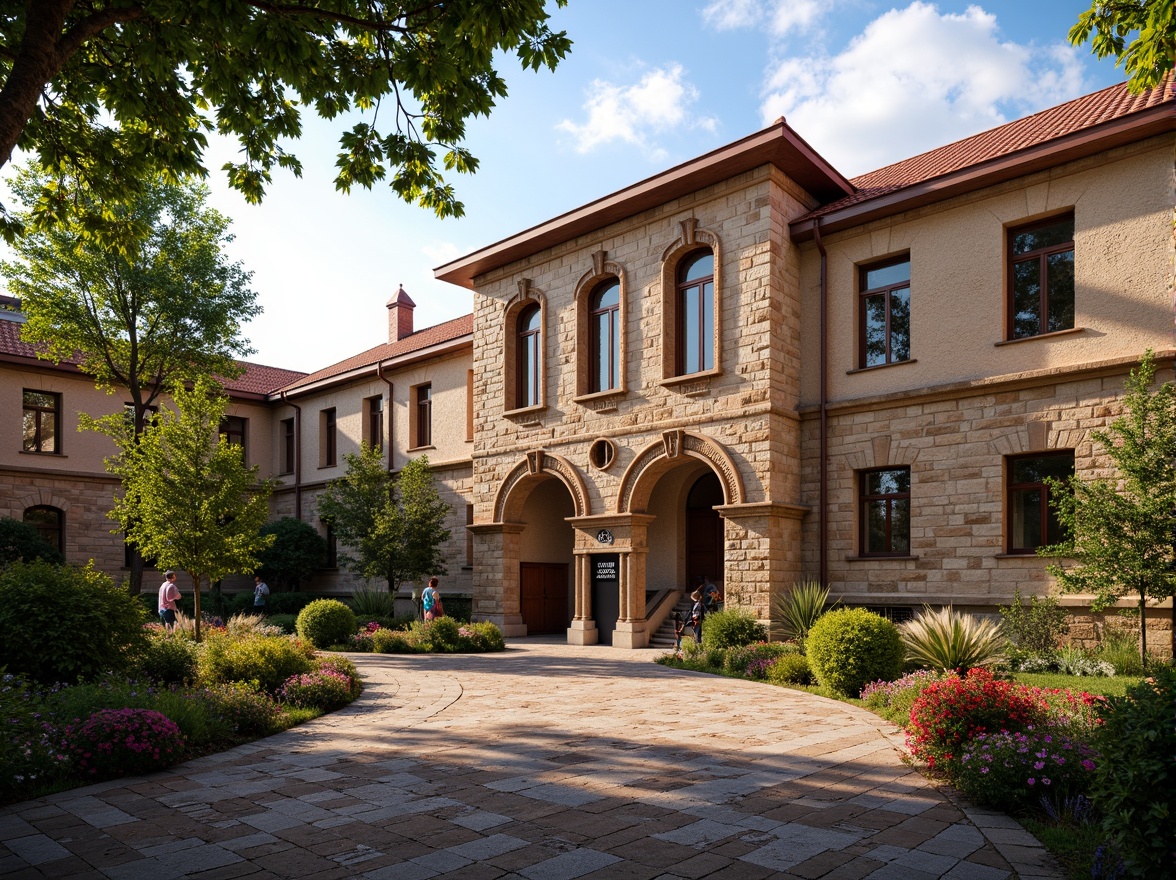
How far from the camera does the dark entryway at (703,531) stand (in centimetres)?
2042

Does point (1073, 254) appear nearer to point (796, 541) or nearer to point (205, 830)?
point (796, 541)

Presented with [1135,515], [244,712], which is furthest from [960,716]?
[244,712]

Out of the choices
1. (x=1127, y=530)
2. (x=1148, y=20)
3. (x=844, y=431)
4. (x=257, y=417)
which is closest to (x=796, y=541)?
(x=844, y=431)

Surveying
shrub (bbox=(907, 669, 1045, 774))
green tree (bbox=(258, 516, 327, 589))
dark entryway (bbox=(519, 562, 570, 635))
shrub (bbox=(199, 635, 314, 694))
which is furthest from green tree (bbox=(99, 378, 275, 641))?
shrub (bbox=(907, 669, 1045, 774))

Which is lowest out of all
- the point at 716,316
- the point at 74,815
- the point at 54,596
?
the point at 74,815

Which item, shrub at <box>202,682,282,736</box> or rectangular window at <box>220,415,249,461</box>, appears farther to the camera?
rectangular window at <box>220,415,249,461</box>

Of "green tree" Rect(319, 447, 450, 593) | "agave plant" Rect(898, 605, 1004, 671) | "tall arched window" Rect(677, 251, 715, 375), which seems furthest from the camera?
"green tree" Rect(319, 447, 450, 593)

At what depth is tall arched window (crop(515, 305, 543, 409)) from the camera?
21609mm

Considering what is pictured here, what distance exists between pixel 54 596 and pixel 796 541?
1233 centimetres

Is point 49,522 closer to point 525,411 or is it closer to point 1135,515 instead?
point 525,411

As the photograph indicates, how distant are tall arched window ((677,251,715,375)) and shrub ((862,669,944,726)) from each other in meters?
8.54

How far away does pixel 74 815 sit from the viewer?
5914 millimetres

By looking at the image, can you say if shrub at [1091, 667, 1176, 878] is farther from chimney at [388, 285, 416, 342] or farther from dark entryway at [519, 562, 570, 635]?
chimney at [388, 285, 416, 342]

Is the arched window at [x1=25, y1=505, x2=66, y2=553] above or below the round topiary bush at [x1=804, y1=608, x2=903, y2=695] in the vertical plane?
above
